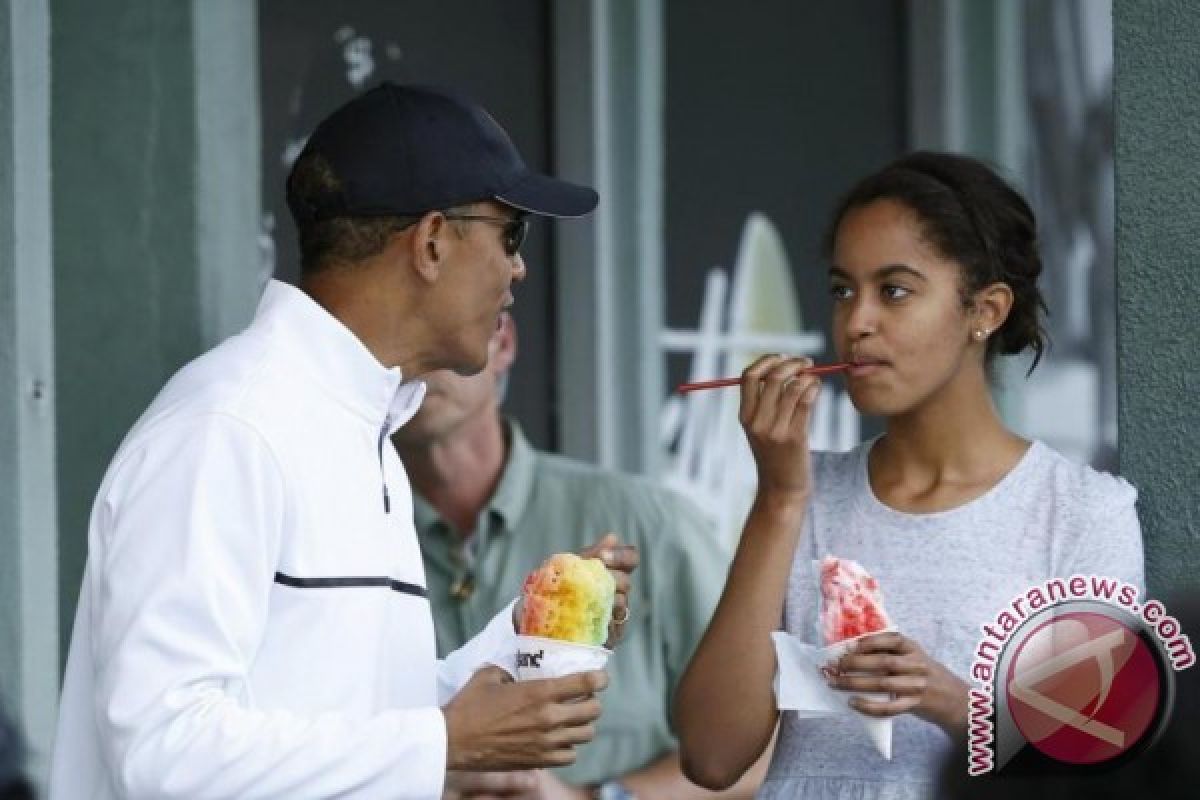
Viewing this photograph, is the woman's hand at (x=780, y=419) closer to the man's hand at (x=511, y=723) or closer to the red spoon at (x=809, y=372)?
the red spoon at (x=809, y=372)

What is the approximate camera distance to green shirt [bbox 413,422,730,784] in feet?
14.8

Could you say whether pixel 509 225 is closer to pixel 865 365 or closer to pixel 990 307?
pixel 865 365

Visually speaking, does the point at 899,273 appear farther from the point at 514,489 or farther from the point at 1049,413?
the point at 1049,413

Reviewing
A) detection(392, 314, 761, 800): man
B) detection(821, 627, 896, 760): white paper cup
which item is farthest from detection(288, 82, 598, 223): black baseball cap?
detection(392, 314, 761, 800): man

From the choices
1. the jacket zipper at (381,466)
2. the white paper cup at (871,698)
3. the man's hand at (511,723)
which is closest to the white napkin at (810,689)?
the white paper cup at (871,698)

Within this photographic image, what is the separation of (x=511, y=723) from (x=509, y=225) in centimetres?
66

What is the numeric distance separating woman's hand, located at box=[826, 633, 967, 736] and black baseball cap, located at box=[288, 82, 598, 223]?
669mm

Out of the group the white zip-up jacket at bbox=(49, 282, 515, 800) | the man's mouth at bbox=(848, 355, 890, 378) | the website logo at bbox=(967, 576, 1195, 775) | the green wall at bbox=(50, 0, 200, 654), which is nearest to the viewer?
the website logo at bbox=(967, 576, 1195, 775)

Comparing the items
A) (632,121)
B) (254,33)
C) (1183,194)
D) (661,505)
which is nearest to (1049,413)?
(632,121)

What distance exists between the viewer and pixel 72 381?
4.32 m

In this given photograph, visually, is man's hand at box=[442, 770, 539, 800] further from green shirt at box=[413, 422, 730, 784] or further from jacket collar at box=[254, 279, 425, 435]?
green shirt at box=[413, 422, 730, 784]

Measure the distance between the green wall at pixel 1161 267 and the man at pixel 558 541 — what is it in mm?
1302

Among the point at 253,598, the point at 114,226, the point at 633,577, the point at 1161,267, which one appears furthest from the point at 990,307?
the point at 114,226

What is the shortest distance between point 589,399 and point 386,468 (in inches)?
114
